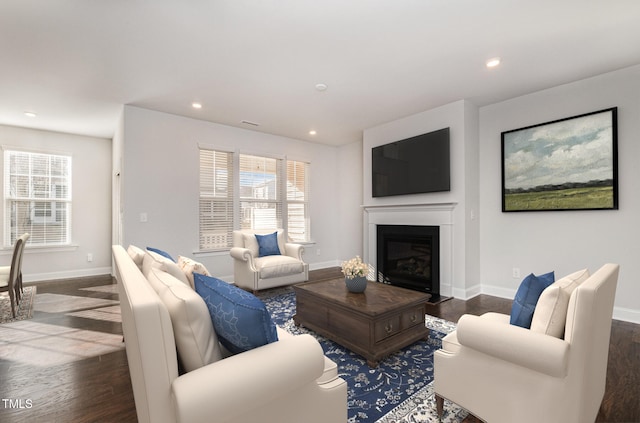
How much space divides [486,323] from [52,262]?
6748 millimetres

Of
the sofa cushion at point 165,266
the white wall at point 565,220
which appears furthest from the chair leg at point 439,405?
the white wall at point 565,220

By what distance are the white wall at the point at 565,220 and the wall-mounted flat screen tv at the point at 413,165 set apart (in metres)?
0.64

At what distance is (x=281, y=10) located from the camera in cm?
212

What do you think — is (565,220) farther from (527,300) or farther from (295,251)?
(295,251)

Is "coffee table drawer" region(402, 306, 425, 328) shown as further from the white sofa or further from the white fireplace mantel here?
the white fireplace mantel

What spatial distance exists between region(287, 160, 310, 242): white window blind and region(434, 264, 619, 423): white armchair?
4450 millimetres

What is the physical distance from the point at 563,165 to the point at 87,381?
502 centimetres

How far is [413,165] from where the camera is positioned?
4.34 m

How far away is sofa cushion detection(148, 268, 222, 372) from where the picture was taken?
3.36 ft

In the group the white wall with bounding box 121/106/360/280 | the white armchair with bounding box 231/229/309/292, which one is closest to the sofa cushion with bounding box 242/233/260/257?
the white armchair with bounding box 231/229/309/292

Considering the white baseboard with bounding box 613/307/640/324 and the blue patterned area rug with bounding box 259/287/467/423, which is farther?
the white baseboard with bounding box 613/307/640/324

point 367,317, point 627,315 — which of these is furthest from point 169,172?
point 627,315

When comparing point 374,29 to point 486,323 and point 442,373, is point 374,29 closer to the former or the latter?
point 486,323

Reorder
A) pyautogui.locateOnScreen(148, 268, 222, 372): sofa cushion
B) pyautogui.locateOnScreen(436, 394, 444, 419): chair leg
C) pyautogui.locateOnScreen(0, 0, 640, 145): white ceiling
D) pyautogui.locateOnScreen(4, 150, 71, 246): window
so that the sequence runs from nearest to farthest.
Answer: pyautogui.locateOnScreen(148, 268, 222, 372): sofa cushion < pyautogui.locateOnScreen(436, 394, 444, 419): chair leg < pyautogui.locateOnScreen(0, 0, 640, 145): white ceiling < pyautogui.locateOnScreen(4, 150, 71, 246): window
